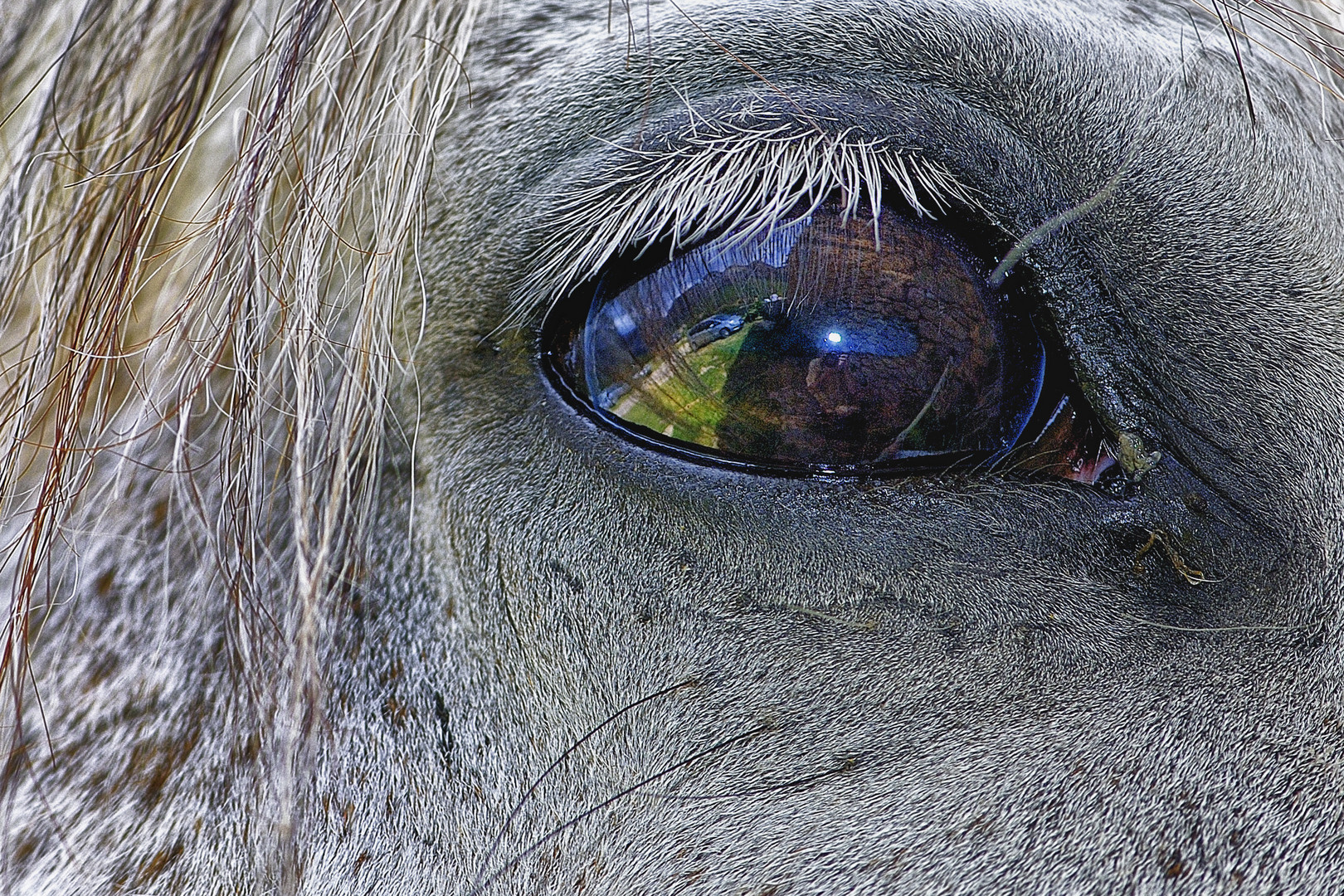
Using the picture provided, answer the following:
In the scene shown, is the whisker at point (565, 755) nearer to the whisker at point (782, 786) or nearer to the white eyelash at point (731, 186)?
the whisker at point (782, 786)

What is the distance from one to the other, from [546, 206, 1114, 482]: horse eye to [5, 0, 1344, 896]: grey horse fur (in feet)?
0.12

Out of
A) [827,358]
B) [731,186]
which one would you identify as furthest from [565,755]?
[731,186]

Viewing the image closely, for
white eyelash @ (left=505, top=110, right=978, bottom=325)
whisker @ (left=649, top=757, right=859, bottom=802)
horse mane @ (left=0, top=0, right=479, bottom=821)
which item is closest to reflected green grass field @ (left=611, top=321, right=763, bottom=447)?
white eyelash @ (left=505, top=110, right=978, bottom=325)

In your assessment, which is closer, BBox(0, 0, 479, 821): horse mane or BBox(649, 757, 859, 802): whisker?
BBox(0, 0, 479, 821): horse mane

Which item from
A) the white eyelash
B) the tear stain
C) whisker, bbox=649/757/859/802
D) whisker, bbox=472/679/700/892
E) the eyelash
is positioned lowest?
whisker, bbox=649/757/859/802

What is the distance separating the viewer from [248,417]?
91 centimetres

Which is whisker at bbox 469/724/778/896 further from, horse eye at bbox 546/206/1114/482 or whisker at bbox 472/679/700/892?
horse eye at bbox 546/206/1114/482

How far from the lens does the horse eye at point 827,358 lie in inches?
36.4

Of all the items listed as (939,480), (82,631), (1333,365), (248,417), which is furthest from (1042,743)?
(82,631)

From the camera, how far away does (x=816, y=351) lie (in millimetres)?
935

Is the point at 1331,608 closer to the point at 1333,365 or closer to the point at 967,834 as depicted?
the point at 1333,365

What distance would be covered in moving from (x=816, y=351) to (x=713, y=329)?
111 millimetres

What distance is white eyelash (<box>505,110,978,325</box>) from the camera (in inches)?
35.4

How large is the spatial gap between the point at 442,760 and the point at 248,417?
431 millimetres
